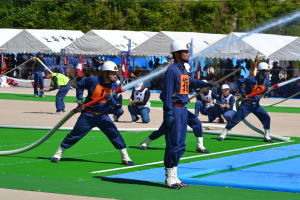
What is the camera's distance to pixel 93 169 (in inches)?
466

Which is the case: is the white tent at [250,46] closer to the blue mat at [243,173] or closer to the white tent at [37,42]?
the white tent at [37,42]

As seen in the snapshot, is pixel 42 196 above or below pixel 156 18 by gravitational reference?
below

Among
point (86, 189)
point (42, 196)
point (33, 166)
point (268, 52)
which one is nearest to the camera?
point (42, 196)

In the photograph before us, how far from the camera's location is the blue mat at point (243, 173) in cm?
1030

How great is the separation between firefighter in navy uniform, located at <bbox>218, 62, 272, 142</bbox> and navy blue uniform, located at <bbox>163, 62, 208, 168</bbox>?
630 centimetres

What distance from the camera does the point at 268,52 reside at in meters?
36.0

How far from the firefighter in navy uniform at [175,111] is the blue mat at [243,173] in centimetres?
55

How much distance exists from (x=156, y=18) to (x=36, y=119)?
43602 mm

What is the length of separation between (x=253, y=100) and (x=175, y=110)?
6516mm

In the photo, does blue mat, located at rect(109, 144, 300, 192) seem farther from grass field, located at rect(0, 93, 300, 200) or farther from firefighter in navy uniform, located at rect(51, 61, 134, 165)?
firefighter in navy uniform, located at rect(51, 61, 134, 165)

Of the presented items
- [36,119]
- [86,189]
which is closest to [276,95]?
[36,119]

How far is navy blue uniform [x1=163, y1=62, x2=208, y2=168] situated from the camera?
9.90 meters

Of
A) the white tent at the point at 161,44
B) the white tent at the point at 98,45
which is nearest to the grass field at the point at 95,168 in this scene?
the white tent at the point at 161,44

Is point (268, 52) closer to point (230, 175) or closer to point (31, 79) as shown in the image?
point (31, 79)
